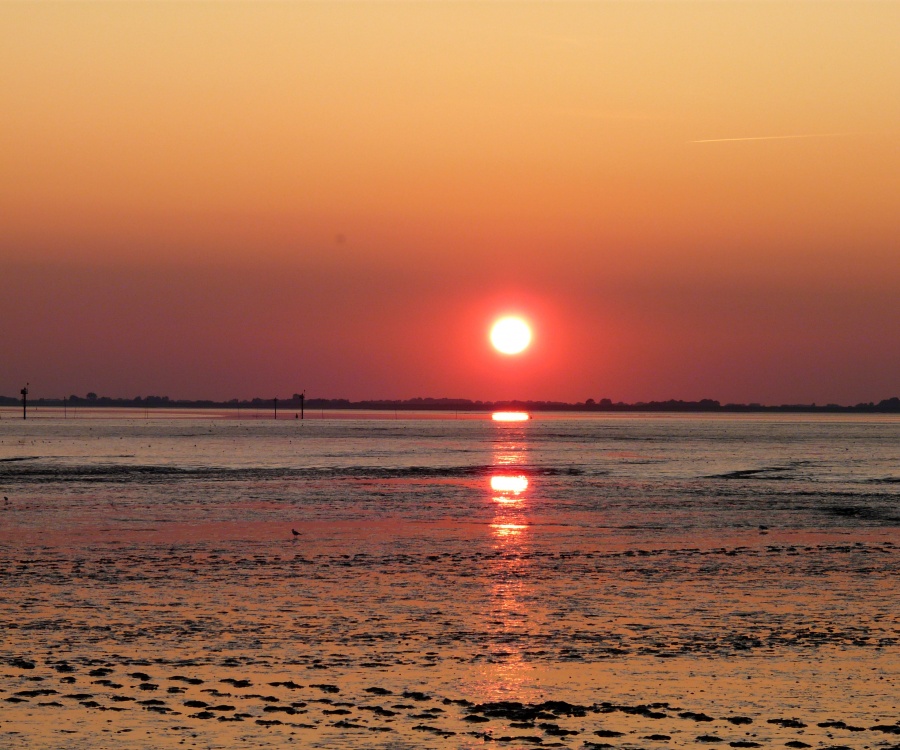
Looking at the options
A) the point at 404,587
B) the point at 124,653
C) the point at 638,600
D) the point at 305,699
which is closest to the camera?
the point at 305,699

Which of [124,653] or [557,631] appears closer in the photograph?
[124,653]

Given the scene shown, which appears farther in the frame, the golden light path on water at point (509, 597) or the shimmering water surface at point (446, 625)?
the golden light path on water at point (509, 597)

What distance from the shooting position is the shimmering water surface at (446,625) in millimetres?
13180

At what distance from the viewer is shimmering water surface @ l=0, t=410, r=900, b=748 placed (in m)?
13.2

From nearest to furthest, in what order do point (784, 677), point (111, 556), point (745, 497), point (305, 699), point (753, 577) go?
point (305, 699), point (784, 677), point (753, 577), point (111, 556), point (745, 497)

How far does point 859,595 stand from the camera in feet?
73.8

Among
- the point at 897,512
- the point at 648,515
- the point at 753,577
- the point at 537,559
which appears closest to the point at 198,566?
the point at 537,559

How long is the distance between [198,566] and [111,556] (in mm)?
2858

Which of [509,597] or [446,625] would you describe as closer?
[446,625]

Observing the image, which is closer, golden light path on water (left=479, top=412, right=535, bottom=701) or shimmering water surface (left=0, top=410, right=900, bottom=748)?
shimmering water surface (left=0, top=410, right=900, bottom=748)

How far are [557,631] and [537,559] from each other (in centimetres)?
937

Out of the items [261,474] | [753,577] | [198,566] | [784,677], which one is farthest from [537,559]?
[261,474]

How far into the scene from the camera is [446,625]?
1923 cm

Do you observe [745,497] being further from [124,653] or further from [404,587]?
[124,653]
